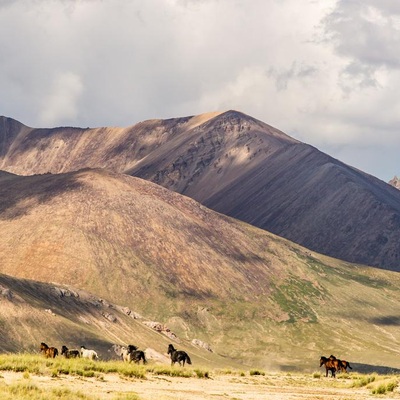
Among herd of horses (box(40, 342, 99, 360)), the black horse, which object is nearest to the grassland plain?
the black horse

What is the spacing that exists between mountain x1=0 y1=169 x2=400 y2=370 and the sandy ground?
64387mm

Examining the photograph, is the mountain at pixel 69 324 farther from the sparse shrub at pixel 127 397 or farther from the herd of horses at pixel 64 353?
the sparse shrub at pixel 127 397

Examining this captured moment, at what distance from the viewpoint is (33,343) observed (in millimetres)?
83125

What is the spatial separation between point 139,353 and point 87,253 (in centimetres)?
10466

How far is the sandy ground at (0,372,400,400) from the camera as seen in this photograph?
95.4 ft

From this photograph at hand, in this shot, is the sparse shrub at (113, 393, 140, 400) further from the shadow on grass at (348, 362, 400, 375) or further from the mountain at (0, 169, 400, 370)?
the shadow on grass at (348, 362, 400, 375)

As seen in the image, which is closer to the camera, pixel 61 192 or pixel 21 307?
pixel 21 307

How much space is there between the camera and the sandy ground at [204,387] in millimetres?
29078

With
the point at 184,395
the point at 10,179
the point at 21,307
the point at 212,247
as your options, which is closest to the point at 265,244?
the point at 212,247

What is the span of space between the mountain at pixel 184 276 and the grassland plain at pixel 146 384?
64896 mm

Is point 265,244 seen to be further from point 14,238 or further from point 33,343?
point 33,343

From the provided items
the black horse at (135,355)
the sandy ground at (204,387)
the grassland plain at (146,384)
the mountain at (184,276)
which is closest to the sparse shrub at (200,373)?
the grassland plain at (146,384)

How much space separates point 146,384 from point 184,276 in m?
120

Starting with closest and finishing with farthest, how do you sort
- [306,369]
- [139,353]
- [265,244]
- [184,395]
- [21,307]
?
[184,395] < [139,353] < [21,307] < [306,369] < [265,244]
